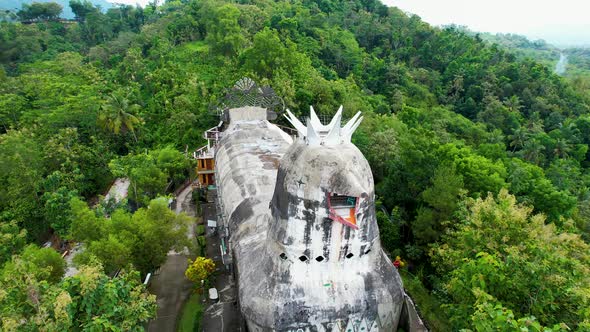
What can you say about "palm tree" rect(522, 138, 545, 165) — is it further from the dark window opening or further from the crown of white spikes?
the dark window opening

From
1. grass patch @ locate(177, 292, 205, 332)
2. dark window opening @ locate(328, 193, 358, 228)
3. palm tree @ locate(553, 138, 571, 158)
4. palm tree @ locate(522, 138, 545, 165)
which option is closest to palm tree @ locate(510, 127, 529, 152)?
palm tree @ locate(522, 138, 545, 165)

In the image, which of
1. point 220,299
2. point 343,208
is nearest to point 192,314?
point 220,299

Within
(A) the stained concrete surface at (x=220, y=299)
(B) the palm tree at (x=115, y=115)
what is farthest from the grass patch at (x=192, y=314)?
(B) the palm tree at (x=115, y=115)

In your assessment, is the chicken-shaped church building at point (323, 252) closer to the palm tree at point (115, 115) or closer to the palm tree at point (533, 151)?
the palm tree at point (115, 115)

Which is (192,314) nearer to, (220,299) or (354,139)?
(220,299)

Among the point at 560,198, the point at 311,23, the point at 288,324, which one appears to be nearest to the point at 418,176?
the point at 560,198
